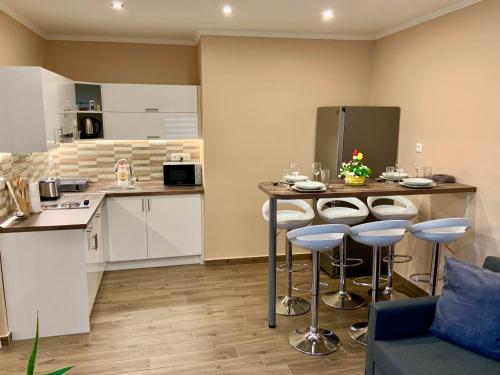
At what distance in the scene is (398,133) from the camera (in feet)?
13.8

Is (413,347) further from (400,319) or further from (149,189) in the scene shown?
(149,189)

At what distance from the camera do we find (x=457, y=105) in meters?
3.35

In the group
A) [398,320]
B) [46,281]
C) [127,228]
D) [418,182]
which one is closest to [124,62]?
[127,228]

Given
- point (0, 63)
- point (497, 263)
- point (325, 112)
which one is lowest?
point (497, 263)

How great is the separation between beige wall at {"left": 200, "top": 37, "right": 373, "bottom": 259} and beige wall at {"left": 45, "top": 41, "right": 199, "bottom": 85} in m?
0.67

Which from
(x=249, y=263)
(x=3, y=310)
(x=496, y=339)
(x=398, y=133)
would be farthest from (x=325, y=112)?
(x=3, y=310)

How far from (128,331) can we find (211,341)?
70 cm

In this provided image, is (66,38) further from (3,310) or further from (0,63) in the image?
(3,310)

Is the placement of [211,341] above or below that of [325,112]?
below

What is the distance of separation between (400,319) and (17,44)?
3.90 meters

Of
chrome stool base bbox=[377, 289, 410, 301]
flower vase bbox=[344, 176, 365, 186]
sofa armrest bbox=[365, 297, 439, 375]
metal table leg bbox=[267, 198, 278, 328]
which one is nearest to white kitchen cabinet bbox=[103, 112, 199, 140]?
metal table leg bbox=[267, 198, 278, 328]

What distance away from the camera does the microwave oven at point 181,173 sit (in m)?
4.62

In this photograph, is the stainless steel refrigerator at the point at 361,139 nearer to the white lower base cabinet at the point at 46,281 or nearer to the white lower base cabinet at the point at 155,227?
the white lower base cabinet at the point at 155,227

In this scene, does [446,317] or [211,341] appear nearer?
[446,317]
